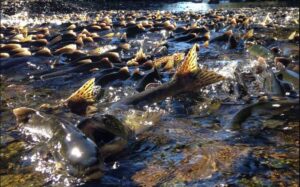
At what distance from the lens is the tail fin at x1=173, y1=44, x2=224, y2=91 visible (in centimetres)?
647

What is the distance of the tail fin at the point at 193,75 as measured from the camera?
6.47m

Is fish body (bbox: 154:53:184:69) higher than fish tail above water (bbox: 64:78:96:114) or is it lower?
higher

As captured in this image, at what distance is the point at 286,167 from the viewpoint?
394 centimetres

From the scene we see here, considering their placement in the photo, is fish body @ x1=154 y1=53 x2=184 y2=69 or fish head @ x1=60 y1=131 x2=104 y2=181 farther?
fish body @ x1=154 y1=53 x2=184 y2=69

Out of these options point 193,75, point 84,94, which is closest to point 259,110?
point 193,75

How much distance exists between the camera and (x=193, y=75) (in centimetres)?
653

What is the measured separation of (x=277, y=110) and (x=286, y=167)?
1.13m

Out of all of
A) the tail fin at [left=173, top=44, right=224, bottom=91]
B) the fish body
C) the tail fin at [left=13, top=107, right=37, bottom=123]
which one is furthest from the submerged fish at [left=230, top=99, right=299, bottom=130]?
the fish body

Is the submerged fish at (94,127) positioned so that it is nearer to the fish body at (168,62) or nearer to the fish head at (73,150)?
the fish head at (73,150)

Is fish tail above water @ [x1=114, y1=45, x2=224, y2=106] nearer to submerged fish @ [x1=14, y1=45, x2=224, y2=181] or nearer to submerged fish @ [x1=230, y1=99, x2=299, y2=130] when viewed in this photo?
submerged fish @ [x1=14, y1=45, x2=224, y2=181]

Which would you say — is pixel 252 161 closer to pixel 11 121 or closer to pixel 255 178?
pixel 255 178

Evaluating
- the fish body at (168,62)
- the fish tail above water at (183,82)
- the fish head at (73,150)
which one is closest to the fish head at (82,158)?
the fish head at (73,150)

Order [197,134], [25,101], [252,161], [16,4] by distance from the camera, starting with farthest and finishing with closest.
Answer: [16,4] < [25,101] < [197,134] < [252,161]

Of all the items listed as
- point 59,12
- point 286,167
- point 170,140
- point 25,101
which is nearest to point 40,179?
point 170,140
